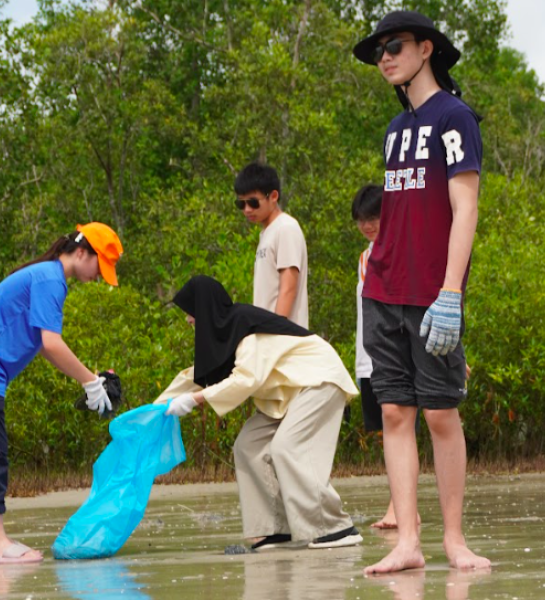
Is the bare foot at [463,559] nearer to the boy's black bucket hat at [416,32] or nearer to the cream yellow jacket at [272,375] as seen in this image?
the cream yellow jacket at [272,375]

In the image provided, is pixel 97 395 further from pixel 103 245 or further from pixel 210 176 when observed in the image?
pixel 210 176

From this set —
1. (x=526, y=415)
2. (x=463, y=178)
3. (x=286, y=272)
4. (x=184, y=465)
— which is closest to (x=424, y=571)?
(x=463, y=178)

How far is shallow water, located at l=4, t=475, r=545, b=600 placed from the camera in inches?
176

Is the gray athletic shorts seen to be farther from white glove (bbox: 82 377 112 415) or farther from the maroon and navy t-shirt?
white glove (bbox: 82 377 112 415)

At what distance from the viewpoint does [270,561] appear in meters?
5.61

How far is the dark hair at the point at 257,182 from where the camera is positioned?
7.31m

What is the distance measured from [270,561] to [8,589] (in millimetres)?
1161

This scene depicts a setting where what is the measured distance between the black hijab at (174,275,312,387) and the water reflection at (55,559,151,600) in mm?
1047

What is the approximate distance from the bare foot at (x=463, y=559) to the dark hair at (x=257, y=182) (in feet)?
9.42

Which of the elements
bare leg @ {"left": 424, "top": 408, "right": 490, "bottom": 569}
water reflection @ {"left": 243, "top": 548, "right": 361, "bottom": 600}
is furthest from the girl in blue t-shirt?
bare leg @ {"left": 424, "top": 408, "right": 490, "bottom": 569}

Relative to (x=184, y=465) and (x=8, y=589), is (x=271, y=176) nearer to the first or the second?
(x=8, y=589)

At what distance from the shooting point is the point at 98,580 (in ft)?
17.1

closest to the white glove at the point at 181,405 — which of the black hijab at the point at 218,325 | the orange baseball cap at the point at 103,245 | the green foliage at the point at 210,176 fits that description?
the black hijab at the point at 218,325

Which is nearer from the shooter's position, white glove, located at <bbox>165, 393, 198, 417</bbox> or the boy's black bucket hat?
Answer: the boy's black bucket hat
